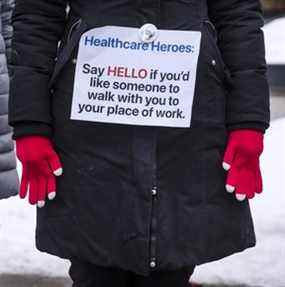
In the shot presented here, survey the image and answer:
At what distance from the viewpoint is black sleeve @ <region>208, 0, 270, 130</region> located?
92.9 inches

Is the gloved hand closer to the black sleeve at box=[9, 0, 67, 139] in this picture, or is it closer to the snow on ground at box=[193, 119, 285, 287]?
the black sleeve at box=[9, 0, 67, 139]

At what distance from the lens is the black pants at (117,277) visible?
2.50 meters

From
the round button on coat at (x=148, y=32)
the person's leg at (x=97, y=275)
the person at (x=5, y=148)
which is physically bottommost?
the person at (x=5, y=148)

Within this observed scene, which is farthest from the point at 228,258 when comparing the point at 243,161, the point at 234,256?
the point at 243,161

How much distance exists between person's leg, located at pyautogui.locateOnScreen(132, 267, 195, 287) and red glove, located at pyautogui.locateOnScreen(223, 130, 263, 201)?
305 millimetres

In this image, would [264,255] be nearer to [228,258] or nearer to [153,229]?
[228,258]

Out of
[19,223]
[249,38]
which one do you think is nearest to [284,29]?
Answer: [19,223]

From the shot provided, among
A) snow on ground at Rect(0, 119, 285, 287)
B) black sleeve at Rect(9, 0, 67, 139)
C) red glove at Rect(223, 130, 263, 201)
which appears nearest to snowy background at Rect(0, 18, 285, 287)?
snow on ground at Rect(0, 119, 285, 287)

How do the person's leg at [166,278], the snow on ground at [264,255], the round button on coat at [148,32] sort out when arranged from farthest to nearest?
the snow on ground at [264,255] → the person's leg at [166,278] → the round button on coat at [148,32]

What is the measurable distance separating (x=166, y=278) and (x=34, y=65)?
0.74 meters

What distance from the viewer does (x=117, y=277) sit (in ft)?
8.26

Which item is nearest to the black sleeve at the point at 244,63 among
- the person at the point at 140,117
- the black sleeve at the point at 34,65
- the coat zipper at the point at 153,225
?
the person at the point at 140,117

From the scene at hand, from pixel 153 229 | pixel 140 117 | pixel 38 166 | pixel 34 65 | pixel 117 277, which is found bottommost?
pixel 117 277

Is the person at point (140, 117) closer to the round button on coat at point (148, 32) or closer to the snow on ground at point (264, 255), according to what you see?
the round button on coat at point (148, 32)
